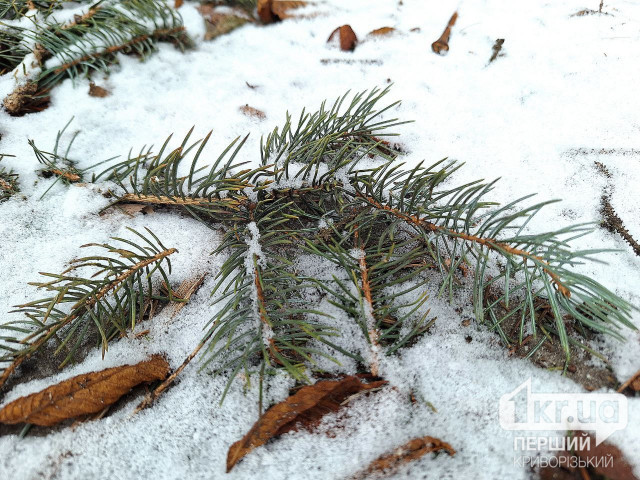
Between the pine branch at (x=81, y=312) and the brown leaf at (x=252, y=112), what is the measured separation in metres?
0.67

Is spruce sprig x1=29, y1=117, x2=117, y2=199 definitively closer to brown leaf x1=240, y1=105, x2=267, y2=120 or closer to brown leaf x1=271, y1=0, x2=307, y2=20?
brown leaf x1=240, y1=105, x2=267, y2=120

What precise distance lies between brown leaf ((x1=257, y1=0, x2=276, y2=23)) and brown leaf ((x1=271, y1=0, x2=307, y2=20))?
0.06 ft

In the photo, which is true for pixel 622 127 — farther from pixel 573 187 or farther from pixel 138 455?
pixel 138 455

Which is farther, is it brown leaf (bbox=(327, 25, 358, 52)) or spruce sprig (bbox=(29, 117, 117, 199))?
brown leaf (bbox=(327, 25, 358, 52))

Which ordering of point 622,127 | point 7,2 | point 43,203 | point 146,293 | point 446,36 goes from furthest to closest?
point 446,36 < point 7,2 < point 622,127 < point 43,203 < point 146,293

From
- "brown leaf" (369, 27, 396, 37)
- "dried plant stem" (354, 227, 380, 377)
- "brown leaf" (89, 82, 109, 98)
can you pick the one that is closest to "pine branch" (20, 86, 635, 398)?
"dried plant stem" (354, 227, 380, 377)

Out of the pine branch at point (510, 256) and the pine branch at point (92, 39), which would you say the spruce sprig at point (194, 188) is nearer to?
the pine branch at point (510, 256)

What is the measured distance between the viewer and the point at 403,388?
0.91m

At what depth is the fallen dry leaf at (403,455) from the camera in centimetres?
81

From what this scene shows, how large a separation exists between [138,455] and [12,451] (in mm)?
241

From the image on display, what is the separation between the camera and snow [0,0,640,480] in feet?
2.79

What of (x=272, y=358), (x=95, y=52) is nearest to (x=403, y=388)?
(x=272, y=358)

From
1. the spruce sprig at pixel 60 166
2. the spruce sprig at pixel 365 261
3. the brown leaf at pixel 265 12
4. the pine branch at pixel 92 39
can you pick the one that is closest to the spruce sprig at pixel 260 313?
the spruce sprig at pixel 365 261

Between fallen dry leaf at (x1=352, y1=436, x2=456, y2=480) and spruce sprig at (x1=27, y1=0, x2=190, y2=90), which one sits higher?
spruce sprig at (x1=27, y1=0, x2=190, y2=90)
